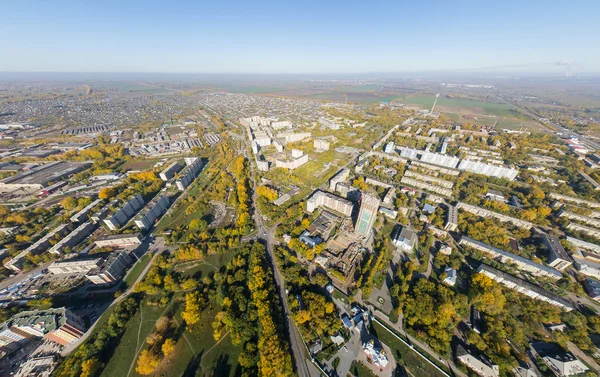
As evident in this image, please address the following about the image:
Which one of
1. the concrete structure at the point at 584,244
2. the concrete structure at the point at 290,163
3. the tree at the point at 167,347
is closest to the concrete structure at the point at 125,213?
the tree at the point at 167,347

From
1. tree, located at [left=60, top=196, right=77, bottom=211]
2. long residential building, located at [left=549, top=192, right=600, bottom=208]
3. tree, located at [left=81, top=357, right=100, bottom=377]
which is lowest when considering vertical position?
tree, located at [left=81, top=357, right=100, bottom=377]

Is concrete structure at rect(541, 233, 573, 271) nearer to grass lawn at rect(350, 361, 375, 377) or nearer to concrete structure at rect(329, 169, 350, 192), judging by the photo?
grass lawn at rect(350, 361, 375, 377)

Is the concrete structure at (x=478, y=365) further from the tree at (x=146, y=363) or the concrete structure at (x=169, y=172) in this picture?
the concrete structure at (x=169, y=172)

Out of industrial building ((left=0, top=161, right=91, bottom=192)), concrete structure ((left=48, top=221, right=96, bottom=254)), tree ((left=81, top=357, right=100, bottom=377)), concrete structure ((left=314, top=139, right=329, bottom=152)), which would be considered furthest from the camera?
concrete structure ((left=314, top=139, right=329, bottom=152))

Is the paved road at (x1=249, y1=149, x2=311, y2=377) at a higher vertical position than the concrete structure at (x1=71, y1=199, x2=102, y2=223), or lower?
lower

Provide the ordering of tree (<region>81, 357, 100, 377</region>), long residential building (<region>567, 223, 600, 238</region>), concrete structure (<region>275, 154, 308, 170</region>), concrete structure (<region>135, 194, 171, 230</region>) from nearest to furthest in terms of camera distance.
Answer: tree (<region>81, 357, 100, 377</region>), long residential building (<region>567, 223, 600, 238</region>), concrete structure (<region>135, 194, 171, 230</region>), concrete structure (<region>275, 154, 308, 170</region>)

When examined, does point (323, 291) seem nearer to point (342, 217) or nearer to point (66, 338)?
point (342, 217)

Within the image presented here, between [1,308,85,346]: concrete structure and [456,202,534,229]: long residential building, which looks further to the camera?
[456,202,534,229]: long residential building

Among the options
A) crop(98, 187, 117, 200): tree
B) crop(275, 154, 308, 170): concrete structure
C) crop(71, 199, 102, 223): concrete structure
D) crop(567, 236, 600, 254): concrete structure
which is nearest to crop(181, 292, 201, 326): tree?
crop(71, 199, 102, 223): concrete structure
